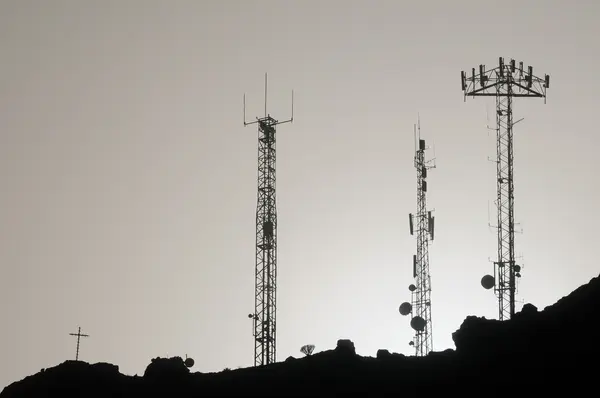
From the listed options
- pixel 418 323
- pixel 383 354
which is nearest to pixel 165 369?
pixel 383 354

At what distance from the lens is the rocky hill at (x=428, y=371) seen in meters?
34.4

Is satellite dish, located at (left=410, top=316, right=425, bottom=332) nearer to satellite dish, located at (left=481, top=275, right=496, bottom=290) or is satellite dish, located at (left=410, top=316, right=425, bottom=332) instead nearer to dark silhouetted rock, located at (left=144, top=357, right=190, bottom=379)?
satellite dish, located at (left=481, top=275, right=496, bottom=290)

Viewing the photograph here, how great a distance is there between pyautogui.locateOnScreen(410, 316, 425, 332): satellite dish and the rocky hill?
35.9 feet

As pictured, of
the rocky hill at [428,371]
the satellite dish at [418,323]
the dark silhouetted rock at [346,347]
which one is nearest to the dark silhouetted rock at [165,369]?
the rocky hill at [428,371]

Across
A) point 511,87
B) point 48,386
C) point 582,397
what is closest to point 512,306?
point 511,87

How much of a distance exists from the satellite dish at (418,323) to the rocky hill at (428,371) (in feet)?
35.9

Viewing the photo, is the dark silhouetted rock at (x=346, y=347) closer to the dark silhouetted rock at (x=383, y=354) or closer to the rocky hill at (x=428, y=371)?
the rocky hill at (x=428, y=371)

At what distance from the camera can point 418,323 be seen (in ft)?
172

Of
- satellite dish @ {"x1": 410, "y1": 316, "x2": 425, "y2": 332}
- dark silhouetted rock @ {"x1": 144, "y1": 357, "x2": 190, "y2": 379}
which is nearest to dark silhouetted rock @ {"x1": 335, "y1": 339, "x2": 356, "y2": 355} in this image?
dark silhouetted rock @ {"x1": 144, "y1": 357, "x2": 190, "y2": 379}

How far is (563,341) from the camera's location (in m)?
34.9

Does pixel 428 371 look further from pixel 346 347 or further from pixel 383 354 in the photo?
pixel 346 347

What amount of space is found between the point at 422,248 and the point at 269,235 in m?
9.49

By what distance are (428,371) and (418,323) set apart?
43.7ft

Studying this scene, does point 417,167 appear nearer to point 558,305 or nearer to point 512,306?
point 512,306
